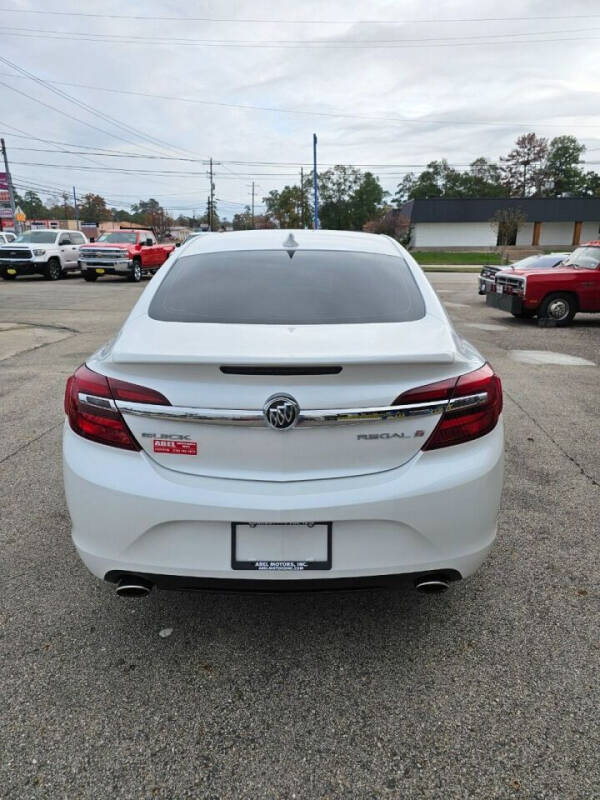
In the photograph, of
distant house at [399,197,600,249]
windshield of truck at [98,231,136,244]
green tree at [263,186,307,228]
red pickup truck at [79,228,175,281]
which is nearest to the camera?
red pickup truck at [79,228,175,281]

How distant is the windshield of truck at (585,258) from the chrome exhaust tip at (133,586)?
13173 mm

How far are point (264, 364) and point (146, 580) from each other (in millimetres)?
967

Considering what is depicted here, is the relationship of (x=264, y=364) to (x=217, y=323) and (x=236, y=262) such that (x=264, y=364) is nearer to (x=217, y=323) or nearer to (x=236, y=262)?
(x=217, y=323)

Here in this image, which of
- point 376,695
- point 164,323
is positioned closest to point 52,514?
point 164,323

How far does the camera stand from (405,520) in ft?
7.43

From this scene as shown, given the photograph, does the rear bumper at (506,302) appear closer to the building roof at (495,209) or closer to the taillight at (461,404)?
the taillight at (461,404)

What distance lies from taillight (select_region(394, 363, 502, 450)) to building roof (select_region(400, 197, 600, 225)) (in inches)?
2393

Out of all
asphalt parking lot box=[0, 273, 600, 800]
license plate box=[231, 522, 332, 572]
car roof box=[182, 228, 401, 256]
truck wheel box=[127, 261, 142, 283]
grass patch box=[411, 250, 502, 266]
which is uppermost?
car roof box=[182, 228, 401, 256]

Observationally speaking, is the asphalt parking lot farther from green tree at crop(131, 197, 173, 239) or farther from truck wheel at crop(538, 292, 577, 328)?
green tree at crop(131, 197, 173, 239)

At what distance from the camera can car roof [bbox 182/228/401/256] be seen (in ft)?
11.2

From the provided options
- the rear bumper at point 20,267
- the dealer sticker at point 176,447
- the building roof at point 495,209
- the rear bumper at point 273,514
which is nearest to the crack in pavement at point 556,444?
the rear bumper at point 273,514

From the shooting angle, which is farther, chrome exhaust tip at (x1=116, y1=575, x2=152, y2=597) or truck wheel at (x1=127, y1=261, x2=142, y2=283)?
truck wheel at (x1=127, y1=261, x2=142, y2=283)

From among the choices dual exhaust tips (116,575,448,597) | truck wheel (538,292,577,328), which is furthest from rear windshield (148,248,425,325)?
truck wheel (538,292,577,328)

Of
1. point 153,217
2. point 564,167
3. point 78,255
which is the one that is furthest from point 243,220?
point 78,255
